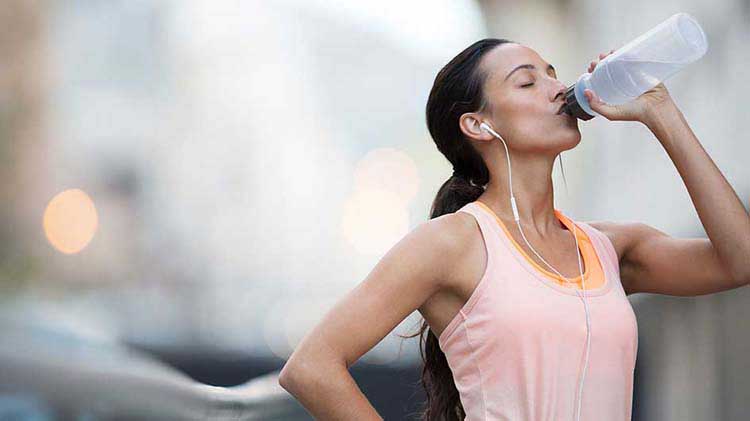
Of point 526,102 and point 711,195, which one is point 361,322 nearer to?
point 526,102

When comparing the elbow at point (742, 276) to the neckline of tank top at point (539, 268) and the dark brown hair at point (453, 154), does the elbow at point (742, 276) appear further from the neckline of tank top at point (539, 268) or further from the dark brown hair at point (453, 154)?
the dark brown hair at point (453, 154)

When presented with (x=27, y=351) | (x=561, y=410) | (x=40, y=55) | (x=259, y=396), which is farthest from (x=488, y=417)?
(x=40, y=55)

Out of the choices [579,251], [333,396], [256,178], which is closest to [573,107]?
[579,251]

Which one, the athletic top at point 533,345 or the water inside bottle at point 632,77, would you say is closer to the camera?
the athletic top at point 533,345

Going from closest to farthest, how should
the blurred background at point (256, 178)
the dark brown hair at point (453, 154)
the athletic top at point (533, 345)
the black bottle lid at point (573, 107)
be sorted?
the athletic top at point (533, 345)
the black bottle lid at point (573, 107)
the dark brown hair at point (453, 154)
the blurred background at point (256, 178)

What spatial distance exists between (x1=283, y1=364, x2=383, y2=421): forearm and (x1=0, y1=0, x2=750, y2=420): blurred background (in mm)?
722

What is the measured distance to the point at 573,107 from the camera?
1402 millimetres

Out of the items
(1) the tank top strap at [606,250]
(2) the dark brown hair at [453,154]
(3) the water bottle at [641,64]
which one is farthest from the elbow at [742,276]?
(2) the dark brown hair at [453,154]

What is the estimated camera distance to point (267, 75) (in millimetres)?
2221

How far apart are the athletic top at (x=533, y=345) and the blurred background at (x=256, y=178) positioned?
698 millimetres

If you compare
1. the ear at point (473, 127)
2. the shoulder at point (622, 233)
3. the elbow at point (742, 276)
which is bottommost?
the elbow at point (742, 276)

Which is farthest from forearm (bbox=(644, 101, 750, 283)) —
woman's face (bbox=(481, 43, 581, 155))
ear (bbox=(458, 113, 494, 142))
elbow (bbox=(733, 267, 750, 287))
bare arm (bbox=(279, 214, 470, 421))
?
bare arm (bbox=(279, 214, 470, 421))

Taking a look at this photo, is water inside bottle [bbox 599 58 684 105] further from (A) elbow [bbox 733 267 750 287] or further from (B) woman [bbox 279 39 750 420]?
(A) elbow [bbox 733 267 750 287]

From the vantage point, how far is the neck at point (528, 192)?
4.75 feet
